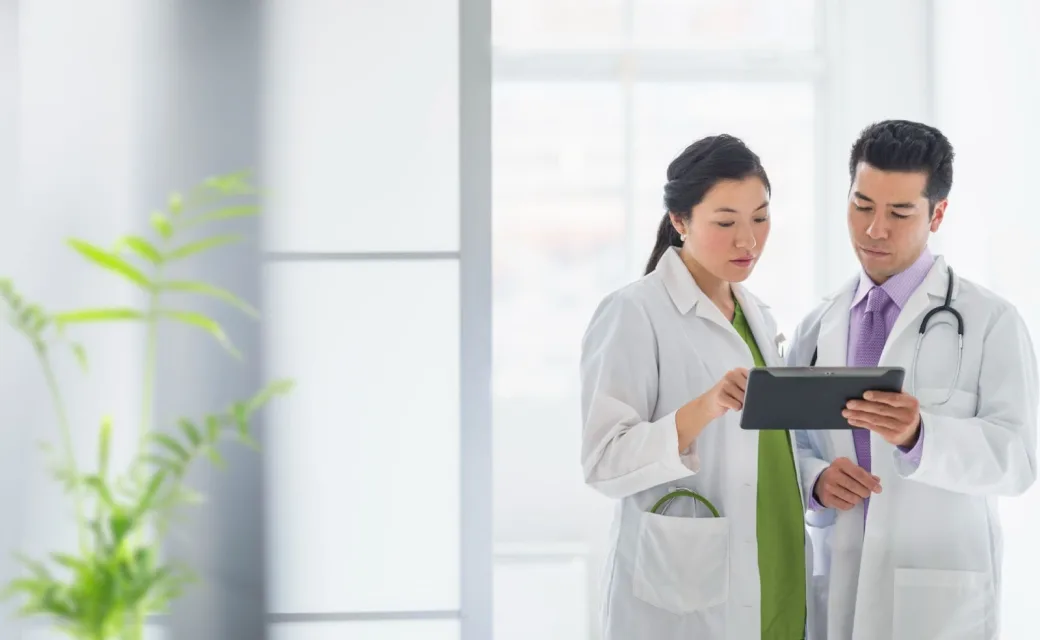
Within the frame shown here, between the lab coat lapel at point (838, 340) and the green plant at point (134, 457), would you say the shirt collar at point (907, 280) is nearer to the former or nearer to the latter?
the lab coat lapel at point (838, 340)

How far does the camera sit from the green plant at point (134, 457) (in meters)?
1.30

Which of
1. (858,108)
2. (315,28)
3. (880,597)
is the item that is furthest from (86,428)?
(858,108)

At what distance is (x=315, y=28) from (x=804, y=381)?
112 cm

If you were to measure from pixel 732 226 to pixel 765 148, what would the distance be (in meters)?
1.86

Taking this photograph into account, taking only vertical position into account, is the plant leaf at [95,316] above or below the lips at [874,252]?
below

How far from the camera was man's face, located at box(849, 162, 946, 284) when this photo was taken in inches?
68.5

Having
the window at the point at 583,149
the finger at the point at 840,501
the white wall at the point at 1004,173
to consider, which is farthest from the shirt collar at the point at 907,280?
the window at the point at 583,149

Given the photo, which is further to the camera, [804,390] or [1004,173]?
[1004,173]

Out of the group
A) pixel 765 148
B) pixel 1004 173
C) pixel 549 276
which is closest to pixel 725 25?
pixel 765 148

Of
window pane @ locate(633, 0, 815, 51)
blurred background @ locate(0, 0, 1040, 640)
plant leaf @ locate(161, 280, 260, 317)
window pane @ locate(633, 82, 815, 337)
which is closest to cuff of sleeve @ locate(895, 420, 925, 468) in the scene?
blurred background @ locate(0, 0, 1040, 640)

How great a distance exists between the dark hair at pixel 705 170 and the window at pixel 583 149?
63.8 inches

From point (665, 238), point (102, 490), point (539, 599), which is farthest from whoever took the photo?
point (539, 599)

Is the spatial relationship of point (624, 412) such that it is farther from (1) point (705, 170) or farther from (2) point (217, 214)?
(2) point (217, 214)

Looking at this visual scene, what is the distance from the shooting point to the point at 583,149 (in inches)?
133
